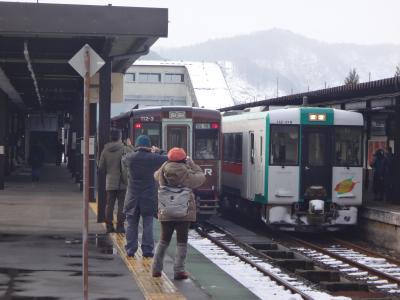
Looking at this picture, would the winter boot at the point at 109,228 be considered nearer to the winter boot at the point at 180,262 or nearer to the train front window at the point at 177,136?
the winter boot at the point at 180,262

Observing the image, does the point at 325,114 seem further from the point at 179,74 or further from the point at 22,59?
the point at 179,74

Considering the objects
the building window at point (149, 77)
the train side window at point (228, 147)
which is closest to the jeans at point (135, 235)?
the train side window at point (228, 147)

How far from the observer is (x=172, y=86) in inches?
3504

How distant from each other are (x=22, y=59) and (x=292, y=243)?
788 centimetres

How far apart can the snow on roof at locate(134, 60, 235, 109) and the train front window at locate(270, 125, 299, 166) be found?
210 feet

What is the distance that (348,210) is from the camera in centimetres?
1886

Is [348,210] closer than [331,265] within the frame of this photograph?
No

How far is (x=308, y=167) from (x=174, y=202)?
9133 millimetres

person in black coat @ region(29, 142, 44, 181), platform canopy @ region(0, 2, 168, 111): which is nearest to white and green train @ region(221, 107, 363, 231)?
platform canopy @ region(0, 2, 168, 111)

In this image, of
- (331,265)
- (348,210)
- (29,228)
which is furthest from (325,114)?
(29,228)

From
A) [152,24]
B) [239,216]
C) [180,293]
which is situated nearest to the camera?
[180,293]

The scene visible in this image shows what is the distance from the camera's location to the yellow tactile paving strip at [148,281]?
362 inches

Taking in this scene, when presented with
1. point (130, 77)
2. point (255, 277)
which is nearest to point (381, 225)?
point (255, 277)

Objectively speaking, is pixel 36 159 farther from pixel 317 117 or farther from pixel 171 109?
pixel 317 117
